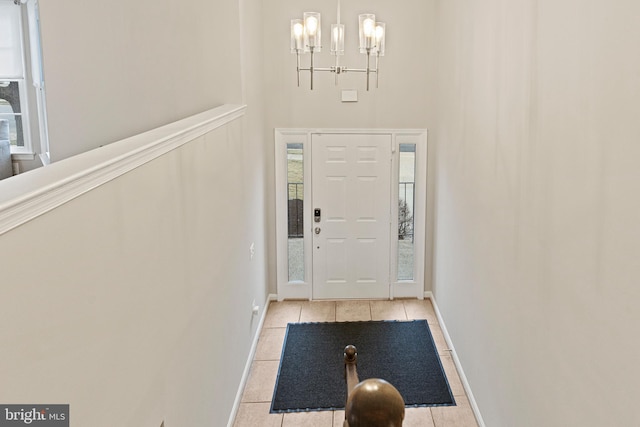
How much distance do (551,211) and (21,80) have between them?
22.0 feet

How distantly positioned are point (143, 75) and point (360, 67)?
2.46 m

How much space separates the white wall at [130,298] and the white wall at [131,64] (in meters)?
0.83

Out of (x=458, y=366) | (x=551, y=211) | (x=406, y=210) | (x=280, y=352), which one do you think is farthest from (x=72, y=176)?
(x=406, y=210)

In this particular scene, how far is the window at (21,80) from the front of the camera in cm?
693

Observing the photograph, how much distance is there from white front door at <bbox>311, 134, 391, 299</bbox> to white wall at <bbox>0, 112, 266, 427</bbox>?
2.40 metres

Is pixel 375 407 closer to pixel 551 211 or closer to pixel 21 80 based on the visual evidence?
pixel 551 211

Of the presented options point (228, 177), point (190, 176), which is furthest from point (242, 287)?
point (190, 176)

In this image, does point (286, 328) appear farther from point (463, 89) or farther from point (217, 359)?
point (463, 89)

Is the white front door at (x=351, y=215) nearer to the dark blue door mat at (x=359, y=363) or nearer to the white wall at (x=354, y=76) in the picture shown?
the white wall at (x=354, y=76)

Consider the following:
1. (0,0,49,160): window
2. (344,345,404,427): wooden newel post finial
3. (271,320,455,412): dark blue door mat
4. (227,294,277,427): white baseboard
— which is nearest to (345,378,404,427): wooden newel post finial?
(344,345,404,427): wooden newel post finial

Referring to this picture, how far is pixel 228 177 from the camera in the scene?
164 inches

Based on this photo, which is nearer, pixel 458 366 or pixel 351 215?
pixel 458 366

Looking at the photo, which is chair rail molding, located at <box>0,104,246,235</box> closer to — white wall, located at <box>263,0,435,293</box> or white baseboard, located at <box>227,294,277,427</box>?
white baseboard, located at <box>227,294,277,427</box>

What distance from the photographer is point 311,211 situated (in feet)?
21.4
